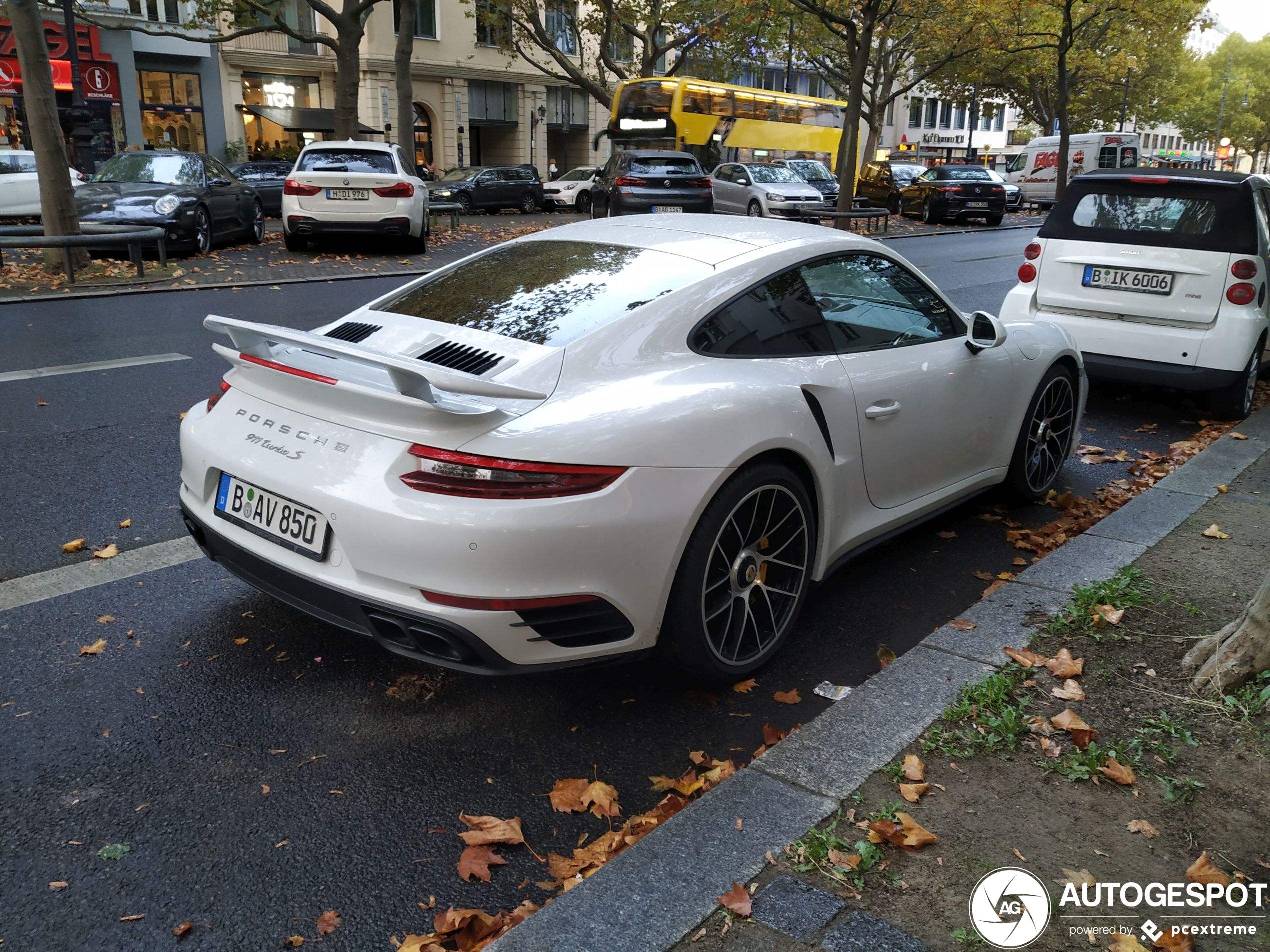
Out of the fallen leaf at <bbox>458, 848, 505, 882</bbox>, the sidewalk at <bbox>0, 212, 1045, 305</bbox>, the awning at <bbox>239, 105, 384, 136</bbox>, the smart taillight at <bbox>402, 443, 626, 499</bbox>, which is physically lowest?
the fallen leaf at <bbox>458, 848, 505, 882</bbox>

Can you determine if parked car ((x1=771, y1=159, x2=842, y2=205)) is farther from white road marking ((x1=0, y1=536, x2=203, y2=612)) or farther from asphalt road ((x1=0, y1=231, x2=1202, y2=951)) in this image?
white road marking ((x1=0, y1=536, x2=203, y2=612))

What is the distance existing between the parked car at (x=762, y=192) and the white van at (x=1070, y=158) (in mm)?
18517

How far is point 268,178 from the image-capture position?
27.0 meters

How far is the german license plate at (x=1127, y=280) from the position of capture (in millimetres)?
7391

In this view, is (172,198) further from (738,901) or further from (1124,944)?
(1124,944)

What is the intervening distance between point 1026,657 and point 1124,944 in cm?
139

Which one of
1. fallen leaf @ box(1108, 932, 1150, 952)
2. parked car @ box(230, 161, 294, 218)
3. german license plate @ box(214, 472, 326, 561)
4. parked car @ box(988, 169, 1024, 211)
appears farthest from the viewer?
parked car @ box(988, 169, 1024, 211)

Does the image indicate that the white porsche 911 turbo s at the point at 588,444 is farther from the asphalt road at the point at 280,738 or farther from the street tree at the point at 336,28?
the street tree at the point at 336,28

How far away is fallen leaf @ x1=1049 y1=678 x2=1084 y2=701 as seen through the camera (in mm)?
3309

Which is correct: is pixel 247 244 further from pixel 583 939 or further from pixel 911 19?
pixel 911 19

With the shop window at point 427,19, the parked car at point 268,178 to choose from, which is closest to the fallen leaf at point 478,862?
the parked car at point 268,178

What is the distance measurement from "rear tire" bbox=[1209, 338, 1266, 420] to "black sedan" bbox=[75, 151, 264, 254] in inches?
506

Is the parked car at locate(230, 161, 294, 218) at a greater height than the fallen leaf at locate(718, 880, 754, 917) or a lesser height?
greater

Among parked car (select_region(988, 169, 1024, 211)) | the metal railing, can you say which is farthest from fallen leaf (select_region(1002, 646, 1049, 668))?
parked car (select_region(988, 169, 1024, 211))
